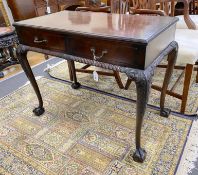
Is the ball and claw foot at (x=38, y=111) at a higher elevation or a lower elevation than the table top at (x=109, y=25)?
lower

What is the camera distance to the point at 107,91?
6.80 ft

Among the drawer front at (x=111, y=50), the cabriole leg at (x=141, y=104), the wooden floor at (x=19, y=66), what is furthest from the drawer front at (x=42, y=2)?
the cabriole leg at (x=141, y=104)

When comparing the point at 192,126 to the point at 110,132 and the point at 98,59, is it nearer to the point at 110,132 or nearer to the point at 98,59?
the point at 110,132

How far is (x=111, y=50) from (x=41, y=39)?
0.53 meters

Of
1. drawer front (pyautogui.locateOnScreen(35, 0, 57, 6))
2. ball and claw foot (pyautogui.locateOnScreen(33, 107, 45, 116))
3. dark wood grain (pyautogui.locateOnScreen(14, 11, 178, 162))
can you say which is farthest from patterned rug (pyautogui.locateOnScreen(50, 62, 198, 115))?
drawer front (pyautogui.locateOnScreen(35, 0, 57, 6))

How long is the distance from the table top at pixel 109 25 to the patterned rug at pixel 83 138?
78cm

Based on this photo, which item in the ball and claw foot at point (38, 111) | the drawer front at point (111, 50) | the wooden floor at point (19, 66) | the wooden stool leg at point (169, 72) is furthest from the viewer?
the wooden floor at point (19, 66)

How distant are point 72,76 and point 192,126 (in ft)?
4.26

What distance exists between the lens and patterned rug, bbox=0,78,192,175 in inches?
51.1

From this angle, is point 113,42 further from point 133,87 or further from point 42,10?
point 42,10

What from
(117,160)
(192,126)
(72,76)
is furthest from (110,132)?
(72,76)

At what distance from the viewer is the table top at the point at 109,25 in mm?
1016

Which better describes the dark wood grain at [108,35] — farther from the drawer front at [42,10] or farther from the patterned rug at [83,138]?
the drawer front at [42,10]

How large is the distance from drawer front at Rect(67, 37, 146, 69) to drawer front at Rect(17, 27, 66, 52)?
81 millimetres
